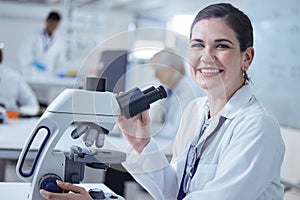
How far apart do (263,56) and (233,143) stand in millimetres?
2434

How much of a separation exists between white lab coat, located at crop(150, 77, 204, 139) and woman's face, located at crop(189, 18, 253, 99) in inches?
2.1

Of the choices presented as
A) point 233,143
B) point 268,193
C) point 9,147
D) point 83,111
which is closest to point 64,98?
point 83,111

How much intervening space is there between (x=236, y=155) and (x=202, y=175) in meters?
0.16

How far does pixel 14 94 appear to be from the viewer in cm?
358

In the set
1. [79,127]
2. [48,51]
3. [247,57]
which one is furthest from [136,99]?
[48,51]

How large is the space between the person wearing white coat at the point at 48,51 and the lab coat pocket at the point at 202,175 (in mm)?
5010

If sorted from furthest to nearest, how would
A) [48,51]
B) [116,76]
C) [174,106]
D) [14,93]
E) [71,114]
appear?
[48,51] → [14,93] → [174,106] → [116,76] → [71,114]

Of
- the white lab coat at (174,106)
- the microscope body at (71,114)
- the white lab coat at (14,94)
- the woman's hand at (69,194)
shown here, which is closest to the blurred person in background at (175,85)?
the white lab coat at (174,106)

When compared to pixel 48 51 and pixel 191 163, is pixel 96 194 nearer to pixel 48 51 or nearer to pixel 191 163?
pixel 191 163

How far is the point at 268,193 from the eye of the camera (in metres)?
1.26

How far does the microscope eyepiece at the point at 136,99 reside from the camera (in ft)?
3.88

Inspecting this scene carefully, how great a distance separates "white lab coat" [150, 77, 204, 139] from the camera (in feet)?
4.34

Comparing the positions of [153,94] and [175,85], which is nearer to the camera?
[153,94]

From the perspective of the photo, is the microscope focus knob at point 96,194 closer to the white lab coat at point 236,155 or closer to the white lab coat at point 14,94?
the white lab coat at point 236,155
